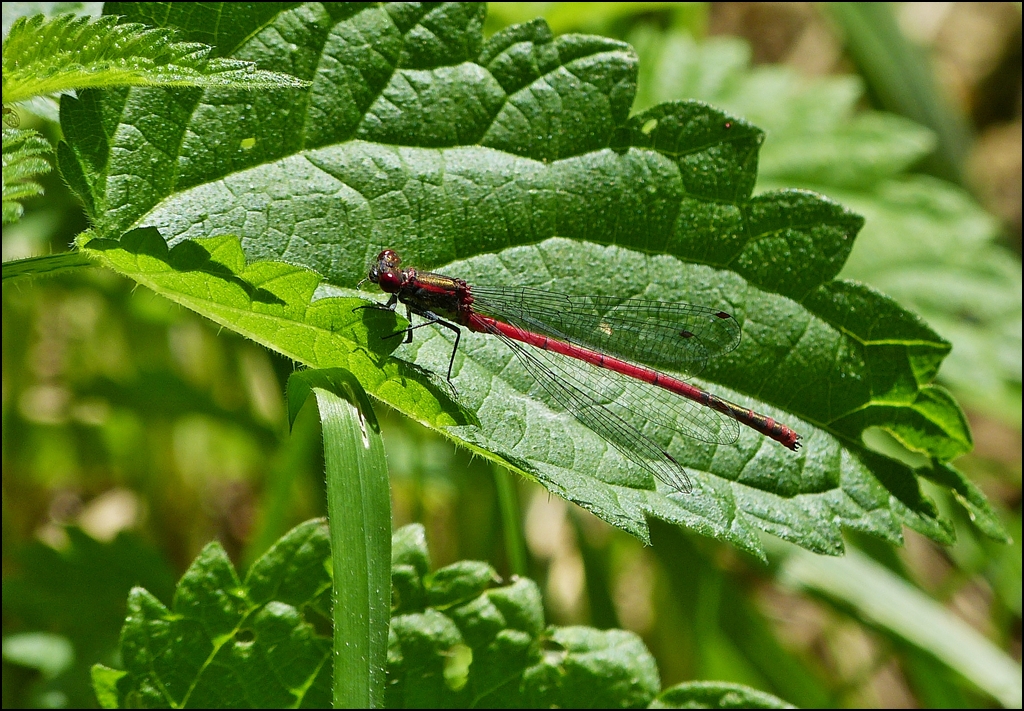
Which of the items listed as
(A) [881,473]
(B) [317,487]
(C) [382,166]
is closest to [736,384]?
(A) [881,473]

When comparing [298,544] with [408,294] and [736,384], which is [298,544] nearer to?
[408,294]

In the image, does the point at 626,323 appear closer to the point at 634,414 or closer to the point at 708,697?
the point at 634,414

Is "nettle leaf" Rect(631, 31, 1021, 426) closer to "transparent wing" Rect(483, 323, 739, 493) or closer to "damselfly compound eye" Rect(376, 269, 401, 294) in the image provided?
"transparent wing" Rect(483, 323, 739, 493)

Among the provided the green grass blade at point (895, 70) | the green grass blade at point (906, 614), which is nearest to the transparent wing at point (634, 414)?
the green grass blade at point (906, 614)

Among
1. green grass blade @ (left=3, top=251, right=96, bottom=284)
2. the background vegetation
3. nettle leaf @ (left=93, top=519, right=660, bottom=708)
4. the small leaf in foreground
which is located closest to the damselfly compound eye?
nettle leaf @ (left=93, top=519, right=660, bottom=708)

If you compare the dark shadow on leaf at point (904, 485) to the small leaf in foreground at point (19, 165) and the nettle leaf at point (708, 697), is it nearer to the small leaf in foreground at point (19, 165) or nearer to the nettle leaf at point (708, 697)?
the nettle leaf at point (708, 697)

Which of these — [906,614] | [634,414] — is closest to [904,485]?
[634,414]
